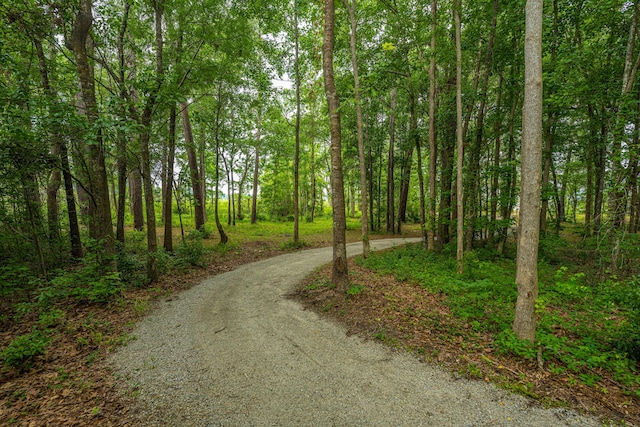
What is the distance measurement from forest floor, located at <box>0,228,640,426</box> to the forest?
28 centimetres

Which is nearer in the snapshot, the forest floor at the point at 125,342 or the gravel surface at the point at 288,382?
the gravel surface at the point at 288,382

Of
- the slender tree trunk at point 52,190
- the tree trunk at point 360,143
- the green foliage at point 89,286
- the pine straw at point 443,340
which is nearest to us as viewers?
the pine straw at point 443,340

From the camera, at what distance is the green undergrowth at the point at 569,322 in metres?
3.70

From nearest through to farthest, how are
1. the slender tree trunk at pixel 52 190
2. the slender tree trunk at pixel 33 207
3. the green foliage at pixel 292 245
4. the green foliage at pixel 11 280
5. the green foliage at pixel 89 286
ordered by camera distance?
the green foliage at pixel 11 280 < the green foliage at pixel 89 286 < the slender tree trunk at pixel 33 207 < the slender tree trunk at pixel 52 190 < the green foliage at pixel 292 245

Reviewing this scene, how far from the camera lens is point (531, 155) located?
389 centimetres

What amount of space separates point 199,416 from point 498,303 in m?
6.60

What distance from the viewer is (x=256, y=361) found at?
4.05 m

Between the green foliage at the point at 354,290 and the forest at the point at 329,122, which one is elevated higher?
the forest at the point at 329,122

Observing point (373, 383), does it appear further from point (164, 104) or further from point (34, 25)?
point (34, 25)

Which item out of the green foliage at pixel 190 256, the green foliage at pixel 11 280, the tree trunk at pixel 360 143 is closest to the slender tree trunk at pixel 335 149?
the tree trunk at pixel 360 143

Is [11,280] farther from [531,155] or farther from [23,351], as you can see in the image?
[531,155]

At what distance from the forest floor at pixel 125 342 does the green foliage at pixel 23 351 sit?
120mm

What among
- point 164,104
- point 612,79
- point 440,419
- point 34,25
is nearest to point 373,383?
point 440,419

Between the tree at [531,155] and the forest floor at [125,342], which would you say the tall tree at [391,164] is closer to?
the forest floor at [125,342]
